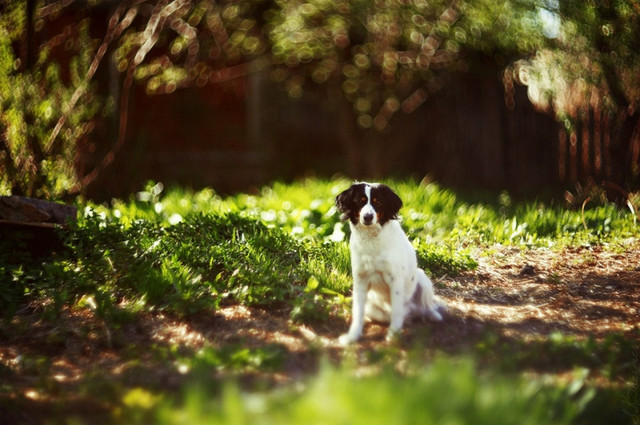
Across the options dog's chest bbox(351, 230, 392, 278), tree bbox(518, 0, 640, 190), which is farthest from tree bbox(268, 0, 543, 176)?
dog's chest bbox(351, 230, 392, 278)

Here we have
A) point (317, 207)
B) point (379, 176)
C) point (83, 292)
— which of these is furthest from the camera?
point (379, 176)

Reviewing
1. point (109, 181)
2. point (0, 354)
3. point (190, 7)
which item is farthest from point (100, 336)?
point (190, 7)

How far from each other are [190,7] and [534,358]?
7578mm

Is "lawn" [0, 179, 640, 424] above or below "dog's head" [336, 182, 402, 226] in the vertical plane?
below

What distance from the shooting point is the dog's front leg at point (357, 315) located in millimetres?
3965

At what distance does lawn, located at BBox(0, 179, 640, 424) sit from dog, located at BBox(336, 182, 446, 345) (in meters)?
0.17

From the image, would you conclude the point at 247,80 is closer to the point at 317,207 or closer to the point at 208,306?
the point at 317,207

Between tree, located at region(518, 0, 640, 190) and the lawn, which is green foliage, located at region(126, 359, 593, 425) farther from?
tree, located at region(518, 0, 640, 190)

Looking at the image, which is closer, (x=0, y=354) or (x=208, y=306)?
(x=0, y=354)

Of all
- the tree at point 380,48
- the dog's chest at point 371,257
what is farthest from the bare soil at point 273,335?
the tree at point 380,48

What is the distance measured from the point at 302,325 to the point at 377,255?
0.83 m

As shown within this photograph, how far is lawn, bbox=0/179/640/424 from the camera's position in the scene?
2.54 metres

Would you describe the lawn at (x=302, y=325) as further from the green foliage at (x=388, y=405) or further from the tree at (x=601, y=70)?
the tree at (x=601, y=70)

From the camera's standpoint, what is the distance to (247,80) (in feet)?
43.2
